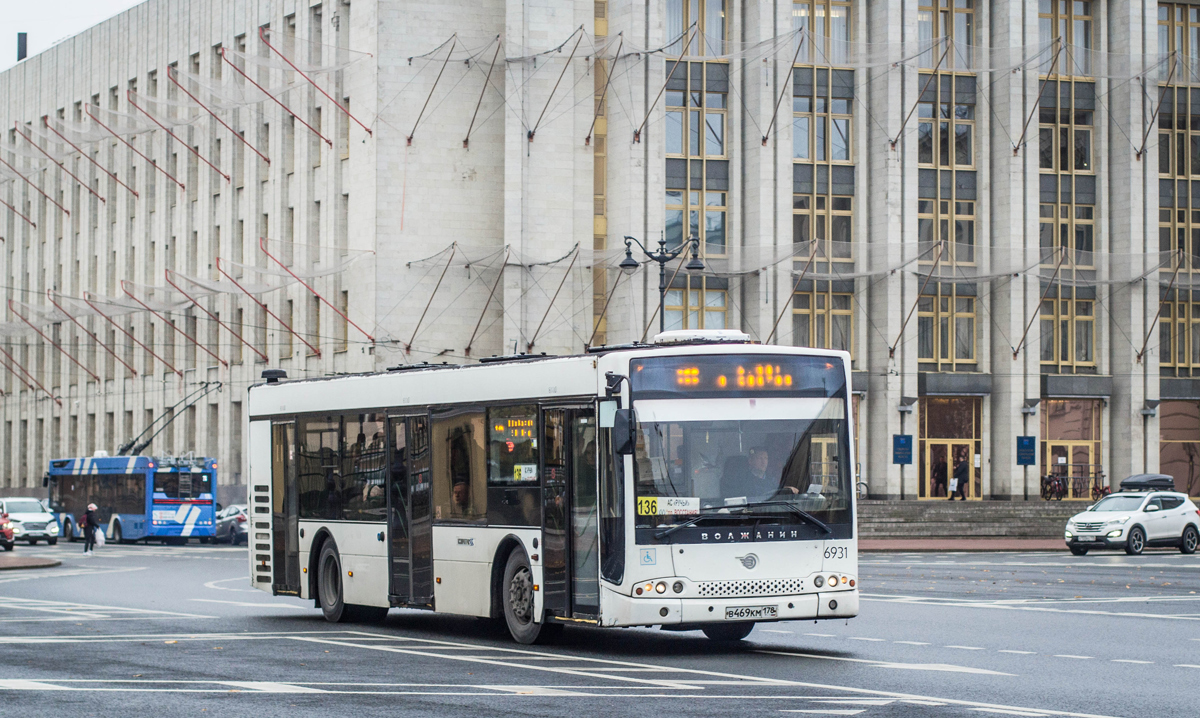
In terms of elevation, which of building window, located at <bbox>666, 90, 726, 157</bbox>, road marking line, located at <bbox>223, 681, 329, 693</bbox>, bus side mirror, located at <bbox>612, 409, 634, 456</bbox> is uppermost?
building window, located at <bbox>666, 90, 726, 157</bbox>

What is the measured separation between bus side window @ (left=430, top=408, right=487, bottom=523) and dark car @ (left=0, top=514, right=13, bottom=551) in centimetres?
3348

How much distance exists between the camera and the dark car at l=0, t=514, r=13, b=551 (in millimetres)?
48906

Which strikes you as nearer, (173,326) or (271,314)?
(271,314)

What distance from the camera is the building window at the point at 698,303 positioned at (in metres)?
59.9

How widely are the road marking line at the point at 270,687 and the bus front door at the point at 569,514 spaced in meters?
3.65

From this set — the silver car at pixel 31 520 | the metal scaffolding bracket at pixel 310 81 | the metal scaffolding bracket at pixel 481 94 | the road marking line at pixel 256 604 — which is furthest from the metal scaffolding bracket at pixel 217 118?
Result: the road marking line at pixel 256 604

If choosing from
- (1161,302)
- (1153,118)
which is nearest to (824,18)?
(1153,118)

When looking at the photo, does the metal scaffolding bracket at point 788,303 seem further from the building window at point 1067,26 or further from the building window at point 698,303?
the building window at point 1067,26

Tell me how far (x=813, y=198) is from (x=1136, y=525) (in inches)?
894

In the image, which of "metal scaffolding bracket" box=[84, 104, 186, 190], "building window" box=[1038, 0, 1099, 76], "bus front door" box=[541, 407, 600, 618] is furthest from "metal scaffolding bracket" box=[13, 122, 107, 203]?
"bus front door" box=[541, 407, 600, 618]

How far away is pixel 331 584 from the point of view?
2122cm

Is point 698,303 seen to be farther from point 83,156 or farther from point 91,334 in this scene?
point 83,156

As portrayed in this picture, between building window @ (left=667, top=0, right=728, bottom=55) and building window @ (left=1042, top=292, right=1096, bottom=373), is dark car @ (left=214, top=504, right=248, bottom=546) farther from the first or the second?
building window @ (left=1042, top=292, right=1096, bottom=373)

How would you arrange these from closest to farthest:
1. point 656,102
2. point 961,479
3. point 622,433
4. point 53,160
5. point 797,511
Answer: point 622,433 → point 797,511 → point 656,102 → point 961,479 → point 53,160
